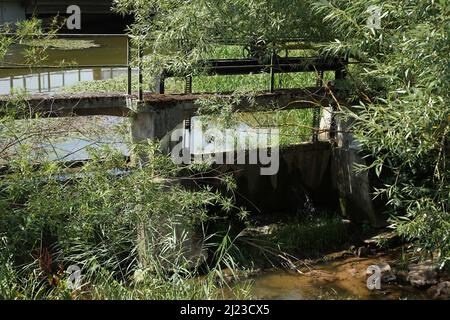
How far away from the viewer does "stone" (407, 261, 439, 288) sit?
8477mm

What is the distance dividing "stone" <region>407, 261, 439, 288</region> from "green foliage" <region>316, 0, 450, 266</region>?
207 centimetres

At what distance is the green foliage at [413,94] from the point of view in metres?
5.15

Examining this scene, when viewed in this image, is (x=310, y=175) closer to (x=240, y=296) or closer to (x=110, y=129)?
(x=110, y=129)

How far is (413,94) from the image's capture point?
5.35 metres

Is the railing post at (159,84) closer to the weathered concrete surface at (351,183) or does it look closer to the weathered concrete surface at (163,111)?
the weathered concrete surface at (163,111)

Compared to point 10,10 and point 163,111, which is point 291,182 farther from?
point 10,10

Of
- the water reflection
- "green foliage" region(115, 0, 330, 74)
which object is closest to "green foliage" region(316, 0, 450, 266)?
"green foliage" region(115, 0, 330, 74)

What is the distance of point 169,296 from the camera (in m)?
4.85

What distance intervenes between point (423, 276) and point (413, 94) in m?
4.02

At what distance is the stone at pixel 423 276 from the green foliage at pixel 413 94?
6.80ft

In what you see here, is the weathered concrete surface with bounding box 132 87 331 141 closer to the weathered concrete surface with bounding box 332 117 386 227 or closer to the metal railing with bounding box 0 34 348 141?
the metal railing with bounding box 0 34 348 141

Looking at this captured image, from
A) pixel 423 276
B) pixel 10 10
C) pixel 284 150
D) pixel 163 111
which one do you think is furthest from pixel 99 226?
pixel 10 10

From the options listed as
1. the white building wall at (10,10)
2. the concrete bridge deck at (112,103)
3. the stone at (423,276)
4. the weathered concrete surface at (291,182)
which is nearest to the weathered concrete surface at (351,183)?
the weathered concrete surface at (291,182)

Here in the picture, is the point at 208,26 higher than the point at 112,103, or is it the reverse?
the point at 208,26
